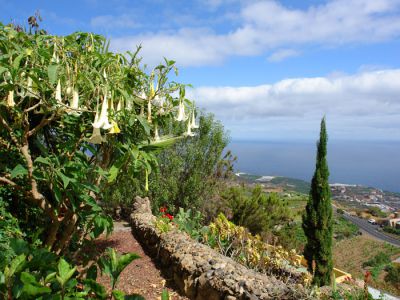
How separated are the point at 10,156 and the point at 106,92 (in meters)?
1.93

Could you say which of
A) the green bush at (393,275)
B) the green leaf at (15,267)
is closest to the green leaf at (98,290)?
the green leaf at (15,267)

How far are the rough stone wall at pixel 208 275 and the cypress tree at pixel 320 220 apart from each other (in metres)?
6.96

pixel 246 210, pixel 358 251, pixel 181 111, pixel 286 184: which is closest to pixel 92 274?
pixel 181 111

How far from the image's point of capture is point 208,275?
170 inches

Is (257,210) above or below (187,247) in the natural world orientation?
below

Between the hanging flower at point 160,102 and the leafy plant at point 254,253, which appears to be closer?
the hanging flower at point 160,102

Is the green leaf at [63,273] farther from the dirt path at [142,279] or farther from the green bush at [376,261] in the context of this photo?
the green bush at [376,261]

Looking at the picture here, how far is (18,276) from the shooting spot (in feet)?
3.66

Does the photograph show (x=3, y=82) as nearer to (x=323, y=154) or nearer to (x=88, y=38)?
(x=88, y=38)

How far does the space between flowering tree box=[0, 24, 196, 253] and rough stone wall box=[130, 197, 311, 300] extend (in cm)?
188

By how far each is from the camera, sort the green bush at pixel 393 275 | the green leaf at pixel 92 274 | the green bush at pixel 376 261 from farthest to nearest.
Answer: the green bush at pixel 376 261, the green bush at pixel 393 275, the green leaf at pixel 92 274

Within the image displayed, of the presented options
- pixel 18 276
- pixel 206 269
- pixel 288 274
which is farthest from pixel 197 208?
pixel 18 276

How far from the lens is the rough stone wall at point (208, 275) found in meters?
3.78

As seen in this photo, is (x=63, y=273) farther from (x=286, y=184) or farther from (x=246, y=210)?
(x=286, y=184)
